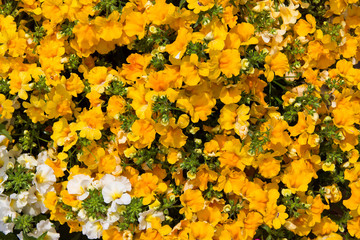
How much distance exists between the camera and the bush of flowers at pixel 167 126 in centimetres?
221

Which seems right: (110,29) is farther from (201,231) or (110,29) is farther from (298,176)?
(298,176)

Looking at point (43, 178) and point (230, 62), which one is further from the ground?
point (230, 62)

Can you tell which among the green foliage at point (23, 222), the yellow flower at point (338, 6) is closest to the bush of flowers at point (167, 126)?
the green foliage at point (23, 222)

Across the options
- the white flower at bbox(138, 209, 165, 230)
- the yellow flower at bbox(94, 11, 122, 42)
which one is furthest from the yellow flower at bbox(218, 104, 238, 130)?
the yellow flower at bbox(94, 11, 122, 42)

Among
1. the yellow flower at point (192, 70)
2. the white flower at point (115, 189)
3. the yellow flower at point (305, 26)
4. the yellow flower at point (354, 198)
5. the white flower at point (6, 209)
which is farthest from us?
the yellow flower at point (305, 26)

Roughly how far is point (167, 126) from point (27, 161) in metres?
0.78

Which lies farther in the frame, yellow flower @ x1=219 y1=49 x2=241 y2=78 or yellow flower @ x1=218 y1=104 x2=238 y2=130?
yellow flower @ x1=218 y1=104 x2=238 y2=130

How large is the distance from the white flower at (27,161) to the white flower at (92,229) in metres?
0.42

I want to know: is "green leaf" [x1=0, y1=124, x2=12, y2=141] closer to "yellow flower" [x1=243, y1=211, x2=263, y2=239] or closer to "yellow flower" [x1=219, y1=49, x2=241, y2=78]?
"yellow flower" [x1=219, y1=49, x2=241, y2=78]

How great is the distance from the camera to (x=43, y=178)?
2.35 meters

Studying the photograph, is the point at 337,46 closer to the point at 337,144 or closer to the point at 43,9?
the point at 337,144

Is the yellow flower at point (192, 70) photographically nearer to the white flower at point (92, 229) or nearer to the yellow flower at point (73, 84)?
the yellow flower at point (73, 84)

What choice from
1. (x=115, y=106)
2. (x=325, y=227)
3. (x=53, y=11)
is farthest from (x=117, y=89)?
(x=325, y=227)

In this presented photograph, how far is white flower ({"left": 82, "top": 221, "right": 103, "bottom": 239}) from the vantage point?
2293 mm
